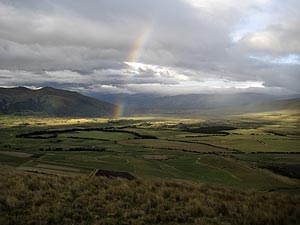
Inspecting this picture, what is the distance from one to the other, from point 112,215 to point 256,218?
18.6 ft

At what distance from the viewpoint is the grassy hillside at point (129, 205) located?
11.7 m

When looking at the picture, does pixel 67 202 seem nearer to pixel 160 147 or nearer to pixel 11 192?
pixel 11 192

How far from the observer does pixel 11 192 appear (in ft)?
48.6

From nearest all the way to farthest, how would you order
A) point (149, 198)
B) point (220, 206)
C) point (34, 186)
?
point (220, 206) → point (149, 198) → point (34, 186)

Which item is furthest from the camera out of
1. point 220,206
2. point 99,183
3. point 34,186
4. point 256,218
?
point 99,183

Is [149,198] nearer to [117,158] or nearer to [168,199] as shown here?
[168,199]

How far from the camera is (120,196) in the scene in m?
15.2

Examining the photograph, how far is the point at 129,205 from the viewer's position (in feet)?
44.8

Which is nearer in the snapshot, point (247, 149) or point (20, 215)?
point (20, 215)

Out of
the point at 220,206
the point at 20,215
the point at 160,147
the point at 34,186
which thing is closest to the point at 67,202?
the point at 20,215

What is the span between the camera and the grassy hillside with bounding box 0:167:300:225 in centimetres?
1168

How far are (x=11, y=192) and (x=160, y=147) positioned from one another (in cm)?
9380

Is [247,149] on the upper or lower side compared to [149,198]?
lower

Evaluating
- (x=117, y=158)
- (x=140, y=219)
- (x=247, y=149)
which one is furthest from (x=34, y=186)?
(x=247, y=149)
